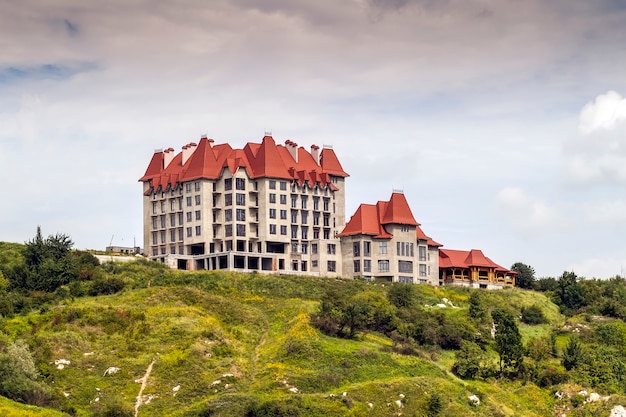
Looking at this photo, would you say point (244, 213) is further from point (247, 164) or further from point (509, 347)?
point (509, 347)

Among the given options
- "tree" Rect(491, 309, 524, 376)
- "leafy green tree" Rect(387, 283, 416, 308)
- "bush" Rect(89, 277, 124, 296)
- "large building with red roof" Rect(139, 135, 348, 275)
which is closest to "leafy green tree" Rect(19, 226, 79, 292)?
"bush" Rect(89, 277, 124, 296)

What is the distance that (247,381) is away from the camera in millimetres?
111938

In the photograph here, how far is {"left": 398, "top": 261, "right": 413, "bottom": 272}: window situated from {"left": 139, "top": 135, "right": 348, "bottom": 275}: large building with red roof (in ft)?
27.3

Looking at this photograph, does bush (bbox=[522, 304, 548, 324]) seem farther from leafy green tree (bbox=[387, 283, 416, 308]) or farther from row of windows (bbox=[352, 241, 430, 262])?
row of windows (bbox=[352, 241, 430, 262])

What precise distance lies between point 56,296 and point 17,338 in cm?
1483

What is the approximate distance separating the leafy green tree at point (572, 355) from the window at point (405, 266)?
37.4m

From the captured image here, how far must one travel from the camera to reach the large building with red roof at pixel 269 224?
534 ft

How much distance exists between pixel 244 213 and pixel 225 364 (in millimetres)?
50421

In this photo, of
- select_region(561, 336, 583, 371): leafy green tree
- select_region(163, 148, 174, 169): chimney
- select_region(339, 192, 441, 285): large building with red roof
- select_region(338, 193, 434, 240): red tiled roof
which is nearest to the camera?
select_region(561, 336, 583, 371): leafy green tree

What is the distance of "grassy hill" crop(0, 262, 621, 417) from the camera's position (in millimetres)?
106438

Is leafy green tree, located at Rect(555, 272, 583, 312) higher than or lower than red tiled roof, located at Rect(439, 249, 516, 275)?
lower

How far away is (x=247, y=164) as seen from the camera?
164375mm

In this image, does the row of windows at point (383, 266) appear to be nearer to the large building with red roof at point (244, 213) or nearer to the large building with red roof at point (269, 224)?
the large building with red roof at point (269, 224)

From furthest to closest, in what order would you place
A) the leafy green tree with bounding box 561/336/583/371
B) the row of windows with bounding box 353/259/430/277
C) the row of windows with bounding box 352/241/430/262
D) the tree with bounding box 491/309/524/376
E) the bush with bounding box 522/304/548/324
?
→ the row of windows with bounding box 352/241/430/262 → the row of windows with bounding box 353/259/430/277 → the bush with bounding box 522/304/548/324 → the leafy green tree with bounding box 561/336/583/371 → the tree with bounding box 491/309/524/376
